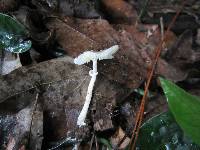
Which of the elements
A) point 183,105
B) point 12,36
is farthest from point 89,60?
point 183,105

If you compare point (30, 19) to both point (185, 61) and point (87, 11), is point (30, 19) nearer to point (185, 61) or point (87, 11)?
point (87, 11)

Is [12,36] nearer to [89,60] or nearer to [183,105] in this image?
[89,60]

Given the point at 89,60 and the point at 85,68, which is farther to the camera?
the point at 85,68

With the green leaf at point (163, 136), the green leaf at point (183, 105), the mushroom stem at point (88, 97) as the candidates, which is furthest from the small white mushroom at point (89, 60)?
the green leaf at point (183, 105)

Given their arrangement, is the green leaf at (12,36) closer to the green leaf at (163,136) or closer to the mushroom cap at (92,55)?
the mushroom cap at (92,55)

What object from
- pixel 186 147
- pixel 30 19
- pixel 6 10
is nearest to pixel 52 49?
pixel 30 19

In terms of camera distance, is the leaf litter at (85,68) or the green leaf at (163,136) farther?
the leaf litter at (85,68)

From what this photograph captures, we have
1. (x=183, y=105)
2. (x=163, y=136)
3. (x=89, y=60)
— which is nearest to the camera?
(x=183, y=105)

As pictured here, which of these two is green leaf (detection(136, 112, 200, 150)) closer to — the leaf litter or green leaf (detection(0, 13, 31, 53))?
the leaf litter
